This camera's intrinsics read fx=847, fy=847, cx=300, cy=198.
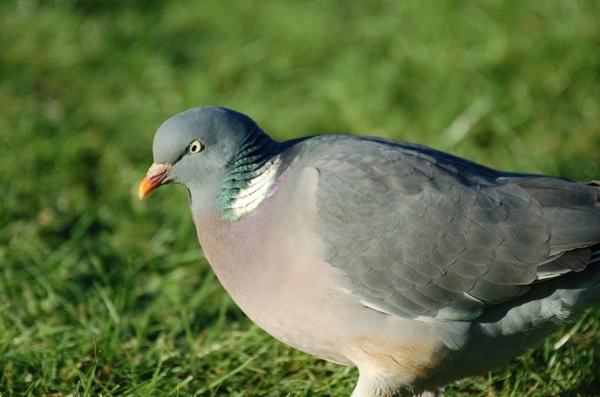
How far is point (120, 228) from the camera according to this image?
18.4ft

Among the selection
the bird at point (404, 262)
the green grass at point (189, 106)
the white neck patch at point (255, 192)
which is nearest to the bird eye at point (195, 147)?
the bird at point (404, 262)

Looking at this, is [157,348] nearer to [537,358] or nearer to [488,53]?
[537,358]

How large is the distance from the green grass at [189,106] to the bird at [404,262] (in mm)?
507

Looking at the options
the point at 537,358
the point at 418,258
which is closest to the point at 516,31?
the point at 537,358

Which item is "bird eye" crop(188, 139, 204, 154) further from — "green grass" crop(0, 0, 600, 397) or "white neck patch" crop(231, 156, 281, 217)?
"green grass" crop(0, 0, 600, 397)

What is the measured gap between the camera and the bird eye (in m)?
3.95

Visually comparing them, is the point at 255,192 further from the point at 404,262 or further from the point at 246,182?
the point at 404,262

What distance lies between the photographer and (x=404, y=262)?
3709mm

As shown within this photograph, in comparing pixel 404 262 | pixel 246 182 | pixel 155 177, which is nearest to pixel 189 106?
pixel 155 177

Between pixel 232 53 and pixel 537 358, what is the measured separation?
14.0ft

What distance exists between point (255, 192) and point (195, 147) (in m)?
0.35

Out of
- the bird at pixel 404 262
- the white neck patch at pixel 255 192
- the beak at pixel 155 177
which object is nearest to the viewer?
the bird at pixel 404 262

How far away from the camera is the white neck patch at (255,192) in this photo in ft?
12.9

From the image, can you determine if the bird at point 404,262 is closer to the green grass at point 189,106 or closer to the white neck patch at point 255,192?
the white neck patch at point 255,192
